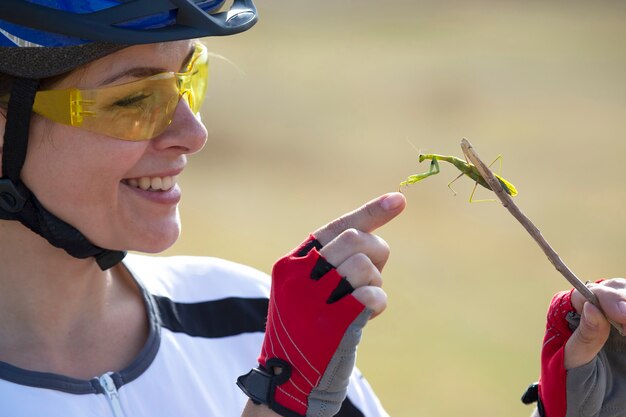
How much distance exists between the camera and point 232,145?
15.4m

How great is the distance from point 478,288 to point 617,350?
746 centimetres

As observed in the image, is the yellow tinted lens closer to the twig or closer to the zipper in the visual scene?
the zipper

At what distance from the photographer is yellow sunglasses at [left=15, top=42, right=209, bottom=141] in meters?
2.47

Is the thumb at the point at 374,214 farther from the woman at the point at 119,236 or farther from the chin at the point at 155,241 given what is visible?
the chin at the point at 155,241

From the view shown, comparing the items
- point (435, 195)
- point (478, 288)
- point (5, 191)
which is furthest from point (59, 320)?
point (435, 195)

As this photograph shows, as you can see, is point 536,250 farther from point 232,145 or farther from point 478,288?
point 232,145

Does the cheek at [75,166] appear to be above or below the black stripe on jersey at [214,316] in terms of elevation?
above

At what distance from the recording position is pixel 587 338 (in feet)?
8.13

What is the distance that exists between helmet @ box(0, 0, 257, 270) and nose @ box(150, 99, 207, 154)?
234 millimetres

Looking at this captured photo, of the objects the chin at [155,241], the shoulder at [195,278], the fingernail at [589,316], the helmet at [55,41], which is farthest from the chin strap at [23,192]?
the fingernail at [589,316]

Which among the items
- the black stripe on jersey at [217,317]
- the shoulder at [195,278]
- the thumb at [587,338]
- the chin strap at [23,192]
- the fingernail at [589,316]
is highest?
the chin strap at [23,192]

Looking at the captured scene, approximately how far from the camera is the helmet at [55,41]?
7.80 feet

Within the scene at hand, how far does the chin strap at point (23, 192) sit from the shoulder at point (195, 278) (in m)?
0.42

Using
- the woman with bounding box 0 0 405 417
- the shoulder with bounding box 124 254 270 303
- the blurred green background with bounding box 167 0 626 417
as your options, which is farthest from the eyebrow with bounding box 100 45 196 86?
the shoulder with bounding box 124 254 270 303
